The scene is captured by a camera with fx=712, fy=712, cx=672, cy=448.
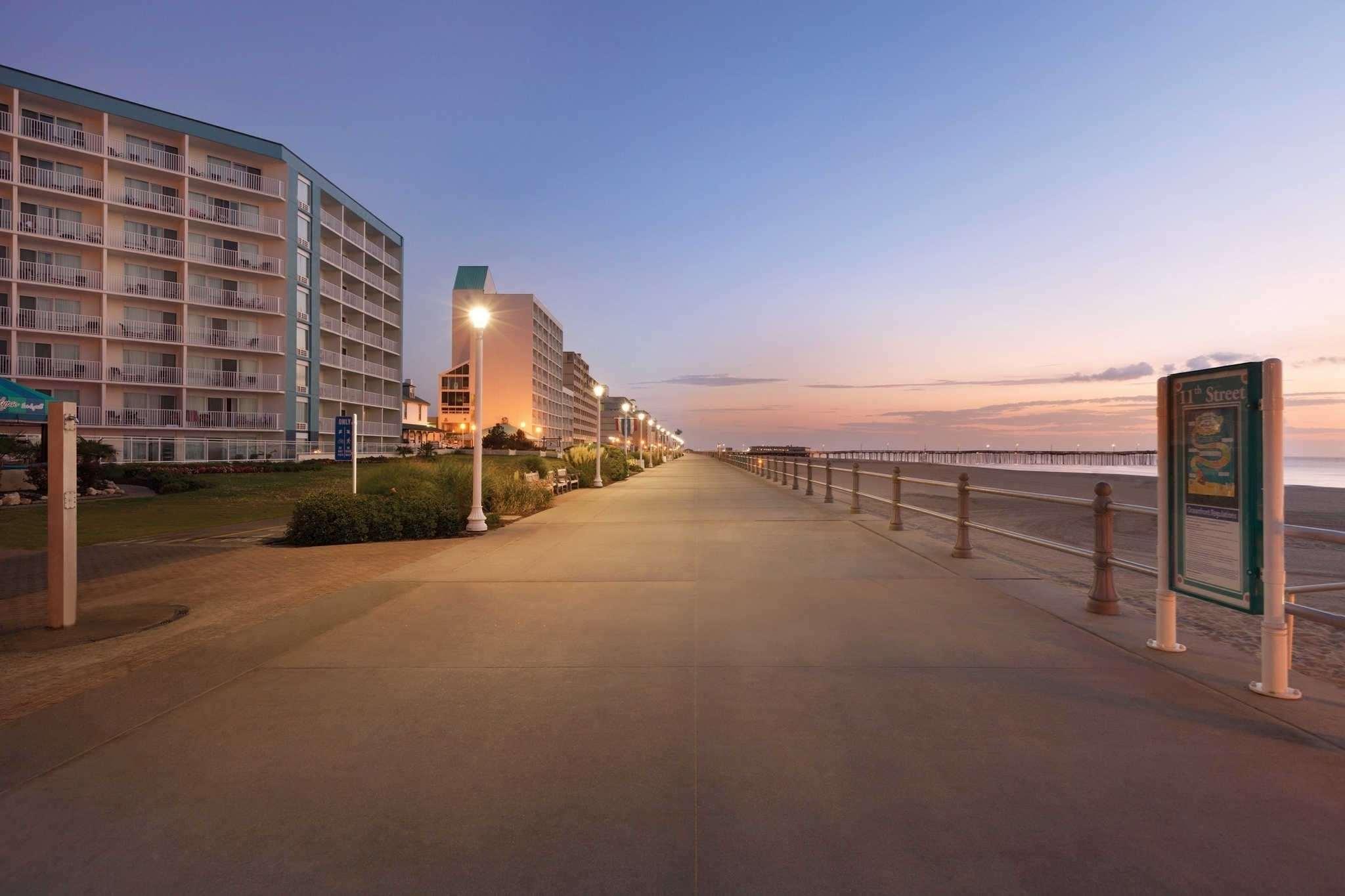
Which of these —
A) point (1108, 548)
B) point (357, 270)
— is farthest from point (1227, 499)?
point (357, 270)

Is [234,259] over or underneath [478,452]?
over

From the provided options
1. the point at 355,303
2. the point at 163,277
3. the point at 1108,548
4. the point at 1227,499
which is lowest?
the point at 1108,548

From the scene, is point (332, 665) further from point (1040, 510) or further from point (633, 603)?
point (1040, 510)

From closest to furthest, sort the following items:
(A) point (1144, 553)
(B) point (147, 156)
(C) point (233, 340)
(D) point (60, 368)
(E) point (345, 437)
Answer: (A) point (1144, 553) < (E) point (345, 437) < (D) point (60, 368) < (B) point (147, 156) < (C) point (233, 340)

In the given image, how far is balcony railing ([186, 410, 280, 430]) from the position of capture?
40.9 m

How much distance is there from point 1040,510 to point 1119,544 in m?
7.61

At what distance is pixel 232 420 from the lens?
42250 mm

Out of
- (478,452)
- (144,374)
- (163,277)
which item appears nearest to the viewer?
(478,452)

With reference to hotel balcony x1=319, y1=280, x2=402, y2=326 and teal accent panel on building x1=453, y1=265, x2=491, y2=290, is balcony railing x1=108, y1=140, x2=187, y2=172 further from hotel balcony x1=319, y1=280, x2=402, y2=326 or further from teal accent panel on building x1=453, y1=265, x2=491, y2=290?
teal accent panel on building x1=453, y1=265, x2=491, y2=290

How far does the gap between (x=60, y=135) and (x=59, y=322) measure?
9.83 meters

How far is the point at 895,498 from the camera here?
41.1ft

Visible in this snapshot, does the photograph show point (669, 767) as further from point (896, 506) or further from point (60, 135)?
point (60, 135)

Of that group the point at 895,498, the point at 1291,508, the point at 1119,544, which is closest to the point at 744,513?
the point at 895,498

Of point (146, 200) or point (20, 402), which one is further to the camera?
point (146, 200)
